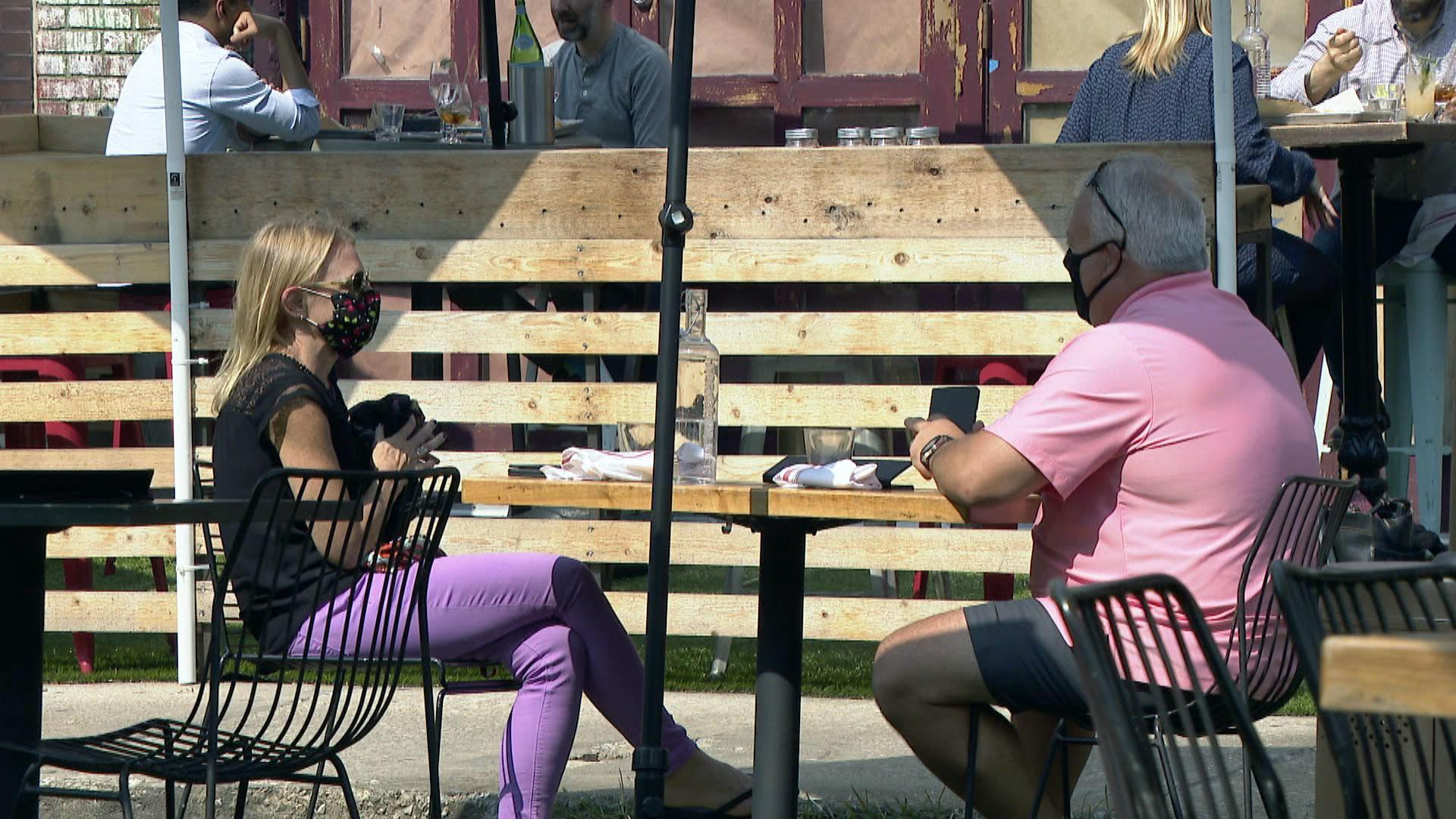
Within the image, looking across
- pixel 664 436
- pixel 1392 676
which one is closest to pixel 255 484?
pixel 664 436

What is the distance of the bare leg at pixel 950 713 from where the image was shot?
3.20 m

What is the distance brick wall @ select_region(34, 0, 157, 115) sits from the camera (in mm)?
8273

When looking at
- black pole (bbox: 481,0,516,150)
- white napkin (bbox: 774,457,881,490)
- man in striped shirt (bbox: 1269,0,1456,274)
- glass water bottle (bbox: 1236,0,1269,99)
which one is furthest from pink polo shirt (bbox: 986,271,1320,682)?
black pole (bbox: 481,0,516,150)

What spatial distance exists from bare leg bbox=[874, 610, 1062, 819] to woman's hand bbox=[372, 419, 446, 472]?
1066 mm

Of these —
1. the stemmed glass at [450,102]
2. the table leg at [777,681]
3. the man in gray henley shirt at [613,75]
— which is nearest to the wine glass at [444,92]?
the stemmed glass at [450,102]

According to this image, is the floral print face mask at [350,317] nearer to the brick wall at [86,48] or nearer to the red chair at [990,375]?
the red chair at [990,375]

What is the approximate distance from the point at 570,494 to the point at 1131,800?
1.63 m

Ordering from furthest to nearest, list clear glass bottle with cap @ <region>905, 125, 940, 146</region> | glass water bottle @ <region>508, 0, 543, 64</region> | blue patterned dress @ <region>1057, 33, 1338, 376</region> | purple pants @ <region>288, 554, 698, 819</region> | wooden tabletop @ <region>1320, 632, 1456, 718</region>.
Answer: glass water bottle @ <region>508, 0, 543, 64</region> → clear glass bottle with cap @ <region>905, 125, 940, 146</region> → blue patterned dress @ <region>1057, 33, 1338, 376</region> → purple pants @ <region>288, 554, 698, 819</region> → wooden tabletop @ <region>1320, 632, 1456, 718</region>

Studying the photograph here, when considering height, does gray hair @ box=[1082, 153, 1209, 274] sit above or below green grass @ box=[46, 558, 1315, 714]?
above

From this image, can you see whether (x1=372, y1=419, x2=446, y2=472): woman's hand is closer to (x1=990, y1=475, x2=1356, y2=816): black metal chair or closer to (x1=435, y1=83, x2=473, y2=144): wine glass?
(x1=990, y1=475, x2=1356, y2=816): black metal chair

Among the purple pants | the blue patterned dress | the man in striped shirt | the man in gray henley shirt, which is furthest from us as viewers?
the man in gray henley shirt

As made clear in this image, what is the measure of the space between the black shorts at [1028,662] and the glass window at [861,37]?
4.94 meters

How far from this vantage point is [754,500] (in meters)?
3.15

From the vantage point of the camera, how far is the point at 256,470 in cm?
347
